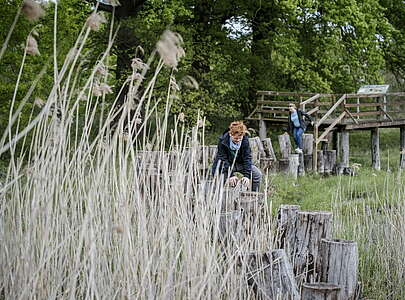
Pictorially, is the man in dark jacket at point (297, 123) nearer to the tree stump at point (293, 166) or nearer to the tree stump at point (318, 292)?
the tree stump at point (293, 166)

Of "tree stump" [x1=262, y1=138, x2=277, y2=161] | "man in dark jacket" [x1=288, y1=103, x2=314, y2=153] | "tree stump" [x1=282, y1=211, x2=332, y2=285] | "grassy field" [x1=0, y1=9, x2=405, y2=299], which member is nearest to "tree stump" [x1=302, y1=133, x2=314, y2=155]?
"man in dark jacket" [x1=288, y1=103, x2=314, y2=153]

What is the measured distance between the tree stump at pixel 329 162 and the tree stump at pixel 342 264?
37.8 ft

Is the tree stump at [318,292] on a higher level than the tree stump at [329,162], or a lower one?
lower

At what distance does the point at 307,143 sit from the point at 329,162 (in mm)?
677

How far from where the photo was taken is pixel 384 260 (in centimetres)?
481

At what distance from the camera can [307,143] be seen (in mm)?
15828

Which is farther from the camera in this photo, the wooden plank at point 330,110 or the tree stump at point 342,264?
the wooden plank at point 330,110

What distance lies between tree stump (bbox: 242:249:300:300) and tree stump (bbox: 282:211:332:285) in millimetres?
637

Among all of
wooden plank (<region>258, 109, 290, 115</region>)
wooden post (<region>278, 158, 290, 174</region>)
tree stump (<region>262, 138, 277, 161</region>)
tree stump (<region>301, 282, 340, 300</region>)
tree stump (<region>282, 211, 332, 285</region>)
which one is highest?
wooden plank (<region>258, 109, 290, 115</region>)

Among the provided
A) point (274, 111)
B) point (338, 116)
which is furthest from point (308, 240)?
point (338, 116)

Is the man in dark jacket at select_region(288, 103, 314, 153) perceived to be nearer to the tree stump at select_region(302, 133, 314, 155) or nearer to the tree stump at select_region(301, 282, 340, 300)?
the tree stump at select_region(302, 133, 314, 155)

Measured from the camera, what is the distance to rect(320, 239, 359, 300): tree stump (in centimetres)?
408

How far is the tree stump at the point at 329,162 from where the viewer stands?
15.6 meters

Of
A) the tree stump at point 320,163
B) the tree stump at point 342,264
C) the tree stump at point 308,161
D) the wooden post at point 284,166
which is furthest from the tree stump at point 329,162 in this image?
the tree stump at point 342,264
